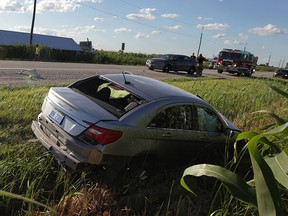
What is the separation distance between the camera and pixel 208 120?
5660 millimetres

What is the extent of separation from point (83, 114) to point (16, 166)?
1038mm

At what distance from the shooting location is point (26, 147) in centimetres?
534

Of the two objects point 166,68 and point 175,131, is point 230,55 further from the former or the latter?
point 175,131

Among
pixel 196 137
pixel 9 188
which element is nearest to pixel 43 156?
pixel 9 188

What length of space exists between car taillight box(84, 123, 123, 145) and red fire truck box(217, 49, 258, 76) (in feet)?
106

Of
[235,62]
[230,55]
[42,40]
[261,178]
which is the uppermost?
[230,55]

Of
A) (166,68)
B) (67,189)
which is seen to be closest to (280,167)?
(67,189)

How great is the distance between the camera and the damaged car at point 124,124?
4.29 m

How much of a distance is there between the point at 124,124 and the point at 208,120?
5.73 feet

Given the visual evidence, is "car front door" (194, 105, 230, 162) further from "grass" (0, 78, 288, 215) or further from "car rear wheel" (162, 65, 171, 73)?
"car rear wheel" (162, 65, 171, 73)

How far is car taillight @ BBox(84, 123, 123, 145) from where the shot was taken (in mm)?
4242

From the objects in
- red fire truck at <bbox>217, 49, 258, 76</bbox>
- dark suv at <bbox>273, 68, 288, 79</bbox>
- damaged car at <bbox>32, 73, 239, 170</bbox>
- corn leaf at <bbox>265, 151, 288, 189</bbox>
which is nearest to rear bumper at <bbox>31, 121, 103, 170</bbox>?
damaged car at <bbox>32, 73, 239, 170</bbox>

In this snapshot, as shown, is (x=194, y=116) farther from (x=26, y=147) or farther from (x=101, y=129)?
(x=26, y=147)

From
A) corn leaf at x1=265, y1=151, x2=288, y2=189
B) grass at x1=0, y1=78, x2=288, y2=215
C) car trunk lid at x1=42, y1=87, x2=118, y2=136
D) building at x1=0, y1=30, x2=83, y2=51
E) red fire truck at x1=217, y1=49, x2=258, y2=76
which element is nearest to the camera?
corn leaf at x1=265, y1=151, x2=288, y2=189
